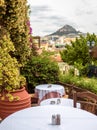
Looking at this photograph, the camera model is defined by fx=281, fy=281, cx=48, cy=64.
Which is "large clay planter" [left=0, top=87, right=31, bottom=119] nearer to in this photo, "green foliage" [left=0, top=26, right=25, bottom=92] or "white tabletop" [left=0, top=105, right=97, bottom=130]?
"green foliage" [left=0, top=26, right=25, bottom=92]

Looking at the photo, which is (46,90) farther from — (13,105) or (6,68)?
(6,68)

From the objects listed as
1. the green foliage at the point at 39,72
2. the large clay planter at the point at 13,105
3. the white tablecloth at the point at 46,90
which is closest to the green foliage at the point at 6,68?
the large clay planter at the point at 13,105

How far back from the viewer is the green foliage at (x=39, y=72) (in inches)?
375

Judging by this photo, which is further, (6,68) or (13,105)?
(13,105)

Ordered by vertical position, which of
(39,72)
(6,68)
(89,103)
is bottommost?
(39,72)

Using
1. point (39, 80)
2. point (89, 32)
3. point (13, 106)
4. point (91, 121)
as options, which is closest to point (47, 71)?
point (39, 80)

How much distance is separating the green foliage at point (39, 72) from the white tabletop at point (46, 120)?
5365 millimetres

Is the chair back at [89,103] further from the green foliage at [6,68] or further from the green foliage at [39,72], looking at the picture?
the green foliage at [39,72]

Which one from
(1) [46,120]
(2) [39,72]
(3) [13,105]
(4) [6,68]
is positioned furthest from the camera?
(2) [39,72]

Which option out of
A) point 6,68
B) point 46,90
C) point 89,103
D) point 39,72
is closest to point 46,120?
point 89,103

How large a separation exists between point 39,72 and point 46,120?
598 cm

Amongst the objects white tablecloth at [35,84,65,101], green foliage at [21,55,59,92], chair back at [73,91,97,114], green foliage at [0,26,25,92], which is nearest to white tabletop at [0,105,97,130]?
chair back at [73,91,97,114]

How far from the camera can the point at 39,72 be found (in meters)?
9.56

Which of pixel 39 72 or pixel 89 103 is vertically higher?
pixel 89 103
